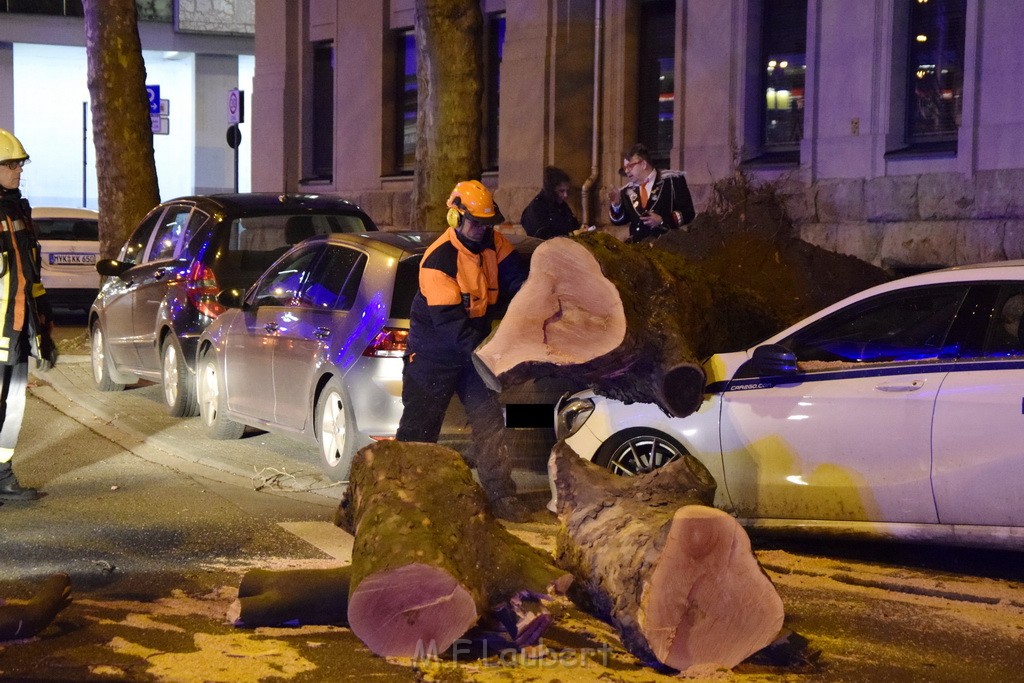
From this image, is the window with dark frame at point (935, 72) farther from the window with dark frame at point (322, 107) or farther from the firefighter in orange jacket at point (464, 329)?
the window with dark frame at point (322, 107)

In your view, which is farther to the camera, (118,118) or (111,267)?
(118,118)

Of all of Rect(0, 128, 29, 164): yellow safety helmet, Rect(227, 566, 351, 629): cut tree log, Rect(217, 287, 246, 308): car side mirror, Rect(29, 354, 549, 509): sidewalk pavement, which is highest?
Rect(0, 128, 29, 164): yellow safety helmet

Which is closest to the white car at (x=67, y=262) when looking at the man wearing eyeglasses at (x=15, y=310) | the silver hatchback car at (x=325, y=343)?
the silver hatchback car at (x=325, y=343)

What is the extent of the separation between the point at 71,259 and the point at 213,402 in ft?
36.0

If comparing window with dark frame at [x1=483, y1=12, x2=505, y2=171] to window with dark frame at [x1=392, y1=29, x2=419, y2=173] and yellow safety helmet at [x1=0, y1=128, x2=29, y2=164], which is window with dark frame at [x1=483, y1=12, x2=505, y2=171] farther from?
yellow safety helmet at [x1=0, y1=128, x2=29, y2=164]

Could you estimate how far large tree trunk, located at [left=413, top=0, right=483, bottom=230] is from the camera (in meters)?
13.2

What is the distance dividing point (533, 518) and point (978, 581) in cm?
243

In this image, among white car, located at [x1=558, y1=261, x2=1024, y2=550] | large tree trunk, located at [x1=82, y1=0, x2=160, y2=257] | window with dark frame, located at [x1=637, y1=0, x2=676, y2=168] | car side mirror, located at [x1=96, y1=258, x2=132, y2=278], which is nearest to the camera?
white car, located at [x1=558, y1=261, x2=1024, y2=550]

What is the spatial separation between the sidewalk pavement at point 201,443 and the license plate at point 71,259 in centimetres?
679

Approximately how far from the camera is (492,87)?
21719 millimetres

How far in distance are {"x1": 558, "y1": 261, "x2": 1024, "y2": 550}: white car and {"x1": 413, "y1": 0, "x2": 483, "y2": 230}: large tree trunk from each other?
245 inches

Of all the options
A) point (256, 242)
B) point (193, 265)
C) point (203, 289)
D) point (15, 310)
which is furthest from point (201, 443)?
point (15, 310)

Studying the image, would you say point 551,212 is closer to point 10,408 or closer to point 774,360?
point 10,408

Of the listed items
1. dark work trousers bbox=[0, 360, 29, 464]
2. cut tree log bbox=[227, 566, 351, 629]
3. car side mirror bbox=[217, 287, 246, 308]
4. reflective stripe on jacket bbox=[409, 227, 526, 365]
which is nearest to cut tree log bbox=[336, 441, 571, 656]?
cut tree log bbox=[227, 566, 351, 629]
